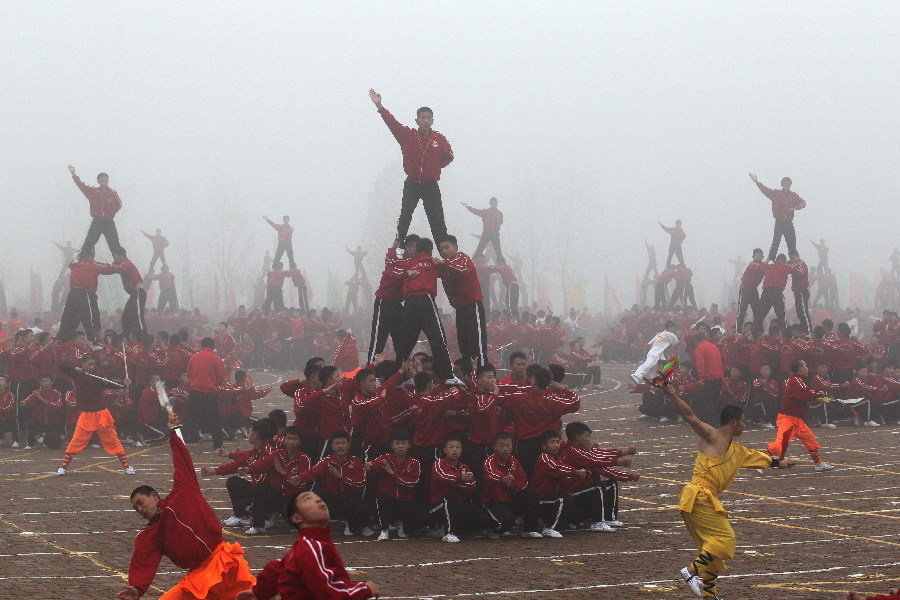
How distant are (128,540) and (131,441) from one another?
400 inches

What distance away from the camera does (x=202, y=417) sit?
20.8 meters

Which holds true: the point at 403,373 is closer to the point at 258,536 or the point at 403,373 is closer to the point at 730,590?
the point at 258,536

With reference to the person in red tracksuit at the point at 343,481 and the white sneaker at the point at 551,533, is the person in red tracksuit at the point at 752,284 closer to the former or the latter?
the white sneaker at the point at 551,533

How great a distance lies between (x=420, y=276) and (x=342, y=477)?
9.62 feet

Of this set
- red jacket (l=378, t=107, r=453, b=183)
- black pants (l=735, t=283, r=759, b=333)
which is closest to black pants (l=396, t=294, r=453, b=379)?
red jacket (l=378, t=107, r=453, b=183)

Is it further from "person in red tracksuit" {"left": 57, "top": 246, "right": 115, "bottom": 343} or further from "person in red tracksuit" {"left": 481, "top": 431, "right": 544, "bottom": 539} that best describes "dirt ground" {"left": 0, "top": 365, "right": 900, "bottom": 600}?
"person in red tracksuit" {"left": 57, "top": 246, "right": 115, "bottom": 343}

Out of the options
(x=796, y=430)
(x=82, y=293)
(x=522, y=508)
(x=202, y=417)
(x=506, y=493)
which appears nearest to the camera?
(x=506, y=493)

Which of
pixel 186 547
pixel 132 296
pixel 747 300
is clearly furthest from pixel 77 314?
pixel 186 547

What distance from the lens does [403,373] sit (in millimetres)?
12938

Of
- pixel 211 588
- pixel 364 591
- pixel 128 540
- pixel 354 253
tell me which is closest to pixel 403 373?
pixel 128 540

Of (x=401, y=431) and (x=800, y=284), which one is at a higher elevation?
(x=800, y=284)

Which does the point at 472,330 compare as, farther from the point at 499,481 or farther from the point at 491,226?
the point at 491,226

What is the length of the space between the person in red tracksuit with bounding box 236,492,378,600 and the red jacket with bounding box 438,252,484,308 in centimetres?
786

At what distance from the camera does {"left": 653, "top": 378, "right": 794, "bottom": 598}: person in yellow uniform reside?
8633 millimetres
